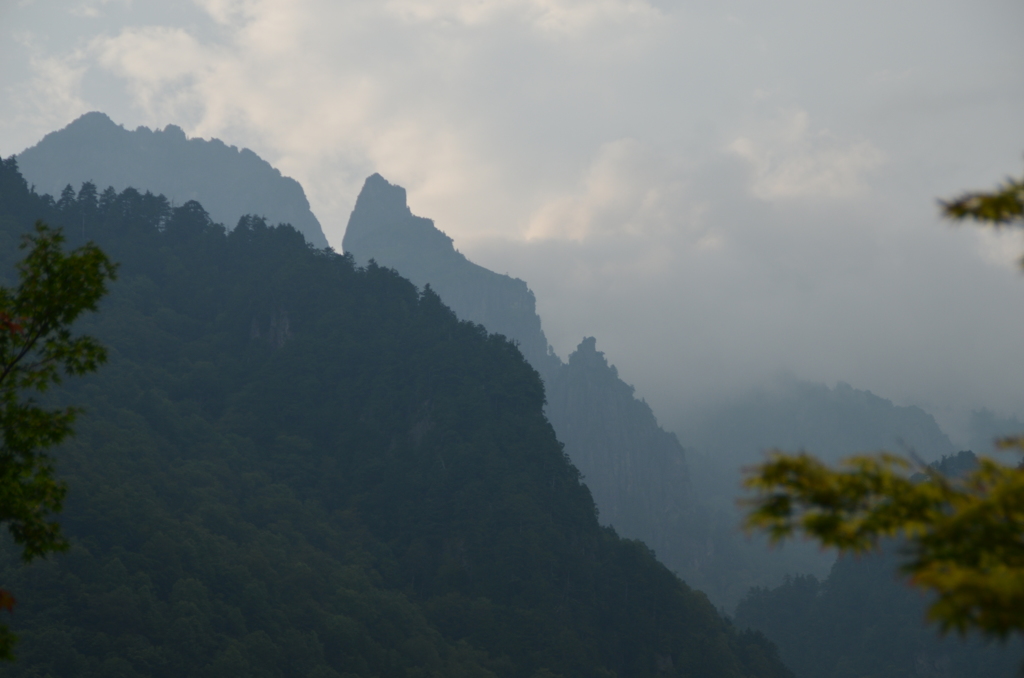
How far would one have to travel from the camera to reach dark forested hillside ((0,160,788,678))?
60.6 meters

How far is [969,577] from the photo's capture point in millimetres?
7031

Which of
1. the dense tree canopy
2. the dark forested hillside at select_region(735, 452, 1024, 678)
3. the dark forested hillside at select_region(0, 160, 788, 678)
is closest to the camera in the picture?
the dense tree canopy

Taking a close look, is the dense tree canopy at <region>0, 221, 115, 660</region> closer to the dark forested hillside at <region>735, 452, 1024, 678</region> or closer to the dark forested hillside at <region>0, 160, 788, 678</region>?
the dark forested hillside at <region>0, 160, 788, 678</region>

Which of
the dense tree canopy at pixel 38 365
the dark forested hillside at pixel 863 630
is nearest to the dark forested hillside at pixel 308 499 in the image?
the dark forested hillside at pixel 863 630

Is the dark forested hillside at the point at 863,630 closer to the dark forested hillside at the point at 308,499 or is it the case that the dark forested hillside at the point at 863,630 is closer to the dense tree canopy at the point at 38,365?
the dark forested hillside at the point at 308,499

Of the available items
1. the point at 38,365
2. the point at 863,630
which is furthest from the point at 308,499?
the point at 863,630

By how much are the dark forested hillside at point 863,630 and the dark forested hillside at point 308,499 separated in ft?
102

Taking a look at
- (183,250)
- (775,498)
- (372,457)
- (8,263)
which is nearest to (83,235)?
(183,250)

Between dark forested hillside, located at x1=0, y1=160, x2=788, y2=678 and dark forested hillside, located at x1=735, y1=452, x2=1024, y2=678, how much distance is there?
3106 cm

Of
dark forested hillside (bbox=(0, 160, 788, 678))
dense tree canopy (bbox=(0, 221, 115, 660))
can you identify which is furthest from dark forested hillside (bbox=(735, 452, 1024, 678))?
dense tree canopy (bbox=(0, 221, 115, 660))

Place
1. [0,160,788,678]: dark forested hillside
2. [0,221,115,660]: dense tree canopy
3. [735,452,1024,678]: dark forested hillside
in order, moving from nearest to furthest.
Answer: [0,221,115,660]: dense tree canopy → [0,160,788,678]: dark forested hillside → [735,452,1024,678]: dark forested hillside

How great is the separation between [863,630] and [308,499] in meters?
89.2

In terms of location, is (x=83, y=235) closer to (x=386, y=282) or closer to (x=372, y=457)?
(x=386, y=282)

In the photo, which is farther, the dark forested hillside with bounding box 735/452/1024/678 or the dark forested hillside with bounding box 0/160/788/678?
the dark forested hillside with bounding box 735/452/1024/678
